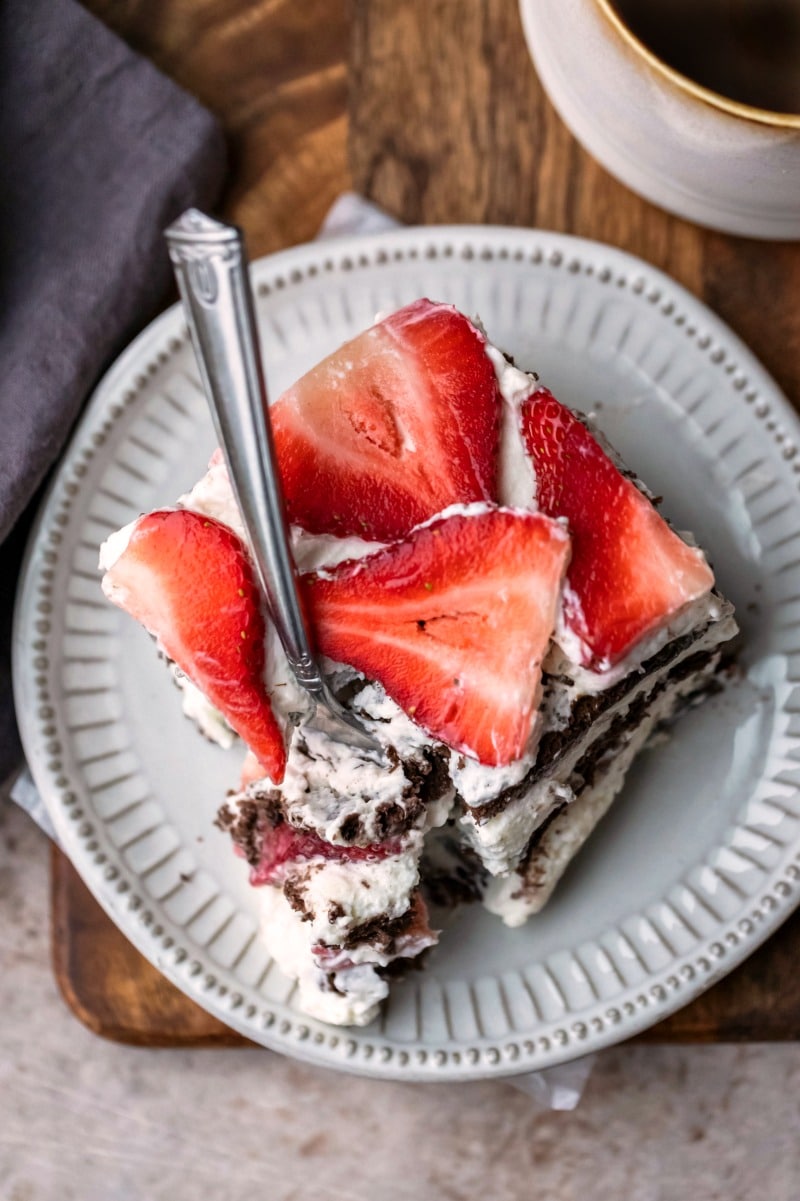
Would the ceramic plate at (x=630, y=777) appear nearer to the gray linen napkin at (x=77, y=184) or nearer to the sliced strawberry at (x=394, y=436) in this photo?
the gray linen napkin at (x=77, y=184)

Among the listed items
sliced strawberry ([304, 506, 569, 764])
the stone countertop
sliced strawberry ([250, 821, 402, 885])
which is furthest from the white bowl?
the stone countertop

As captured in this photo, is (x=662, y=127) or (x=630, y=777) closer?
(x=662, y=127)

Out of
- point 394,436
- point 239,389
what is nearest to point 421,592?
point 394,436

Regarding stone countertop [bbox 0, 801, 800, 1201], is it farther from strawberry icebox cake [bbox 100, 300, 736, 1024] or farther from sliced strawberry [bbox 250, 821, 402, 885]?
strawberry icebox cake [bbox 100, 300, 736, 1024]

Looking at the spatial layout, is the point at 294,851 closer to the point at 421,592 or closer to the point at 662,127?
the point at 421,592

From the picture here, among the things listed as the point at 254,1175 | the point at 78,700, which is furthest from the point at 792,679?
the point at 254,1175

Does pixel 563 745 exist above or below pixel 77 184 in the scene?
below
